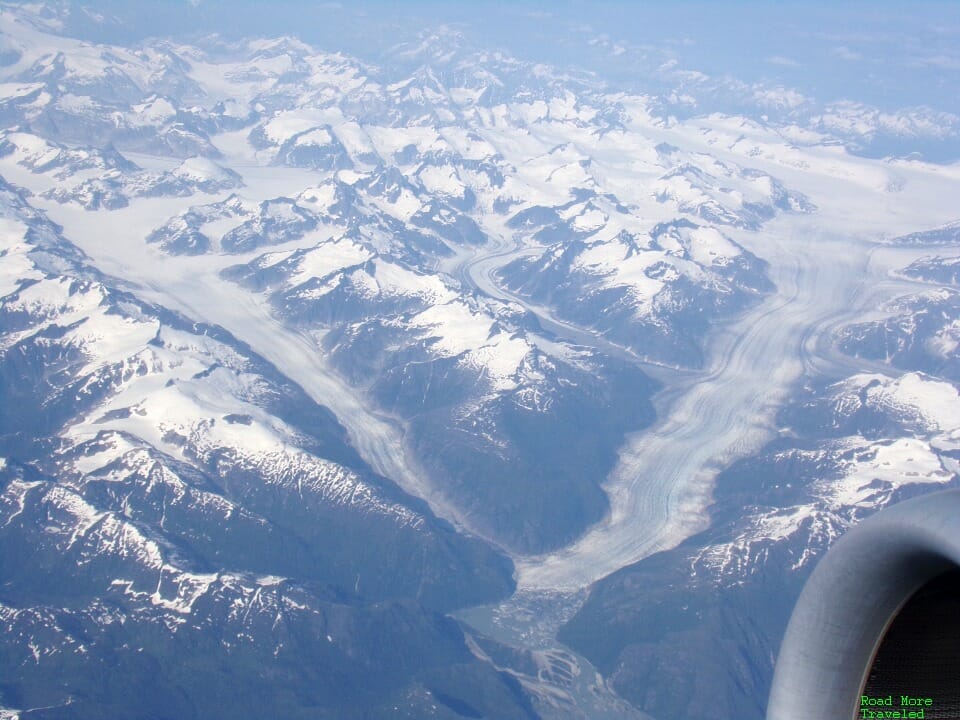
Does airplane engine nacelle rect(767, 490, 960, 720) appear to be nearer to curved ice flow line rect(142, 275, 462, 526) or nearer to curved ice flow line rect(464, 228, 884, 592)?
curved ice flow line rect(464, 228, 884, 592)

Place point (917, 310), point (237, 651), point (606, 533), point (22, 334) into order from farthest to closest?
point (917, 310) < point (22, 334) < point (606, 533) < point (237, 651)

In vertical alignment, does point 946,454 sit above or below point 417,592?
above

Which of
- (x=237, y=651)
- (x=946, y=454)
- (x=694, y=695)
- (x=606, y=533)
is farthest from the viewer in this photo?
(x=946, y=454)

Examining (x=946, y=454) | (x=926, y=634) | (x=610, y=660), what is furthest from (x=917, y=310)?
(x=926, y=634)

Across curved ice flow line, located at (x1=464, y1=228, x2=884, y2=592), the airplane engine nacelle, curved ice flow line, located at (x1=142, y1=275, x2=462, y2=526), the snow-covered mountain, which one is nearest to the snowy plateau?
the snow-covered mountain

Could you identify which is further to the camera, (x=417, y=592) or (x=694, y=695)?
(x=417, y=592)

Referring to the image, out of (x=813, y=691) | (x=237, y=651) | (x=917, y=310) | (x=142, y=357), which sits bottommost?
(x=237, y=651)

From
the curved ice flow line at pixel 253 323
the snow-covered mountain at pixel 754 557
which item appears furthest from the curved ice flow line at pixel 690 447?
the curved ice flow line at pixel 253 323

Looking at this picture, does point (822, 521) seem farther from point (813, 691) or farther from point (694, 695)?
point (813, 691)

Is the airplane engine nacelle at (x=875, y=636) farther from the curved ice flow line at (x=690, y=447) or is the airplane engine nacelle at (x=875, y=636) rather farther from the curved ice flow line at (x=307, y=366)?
the curved ice flow line at (x=307, y=366)
